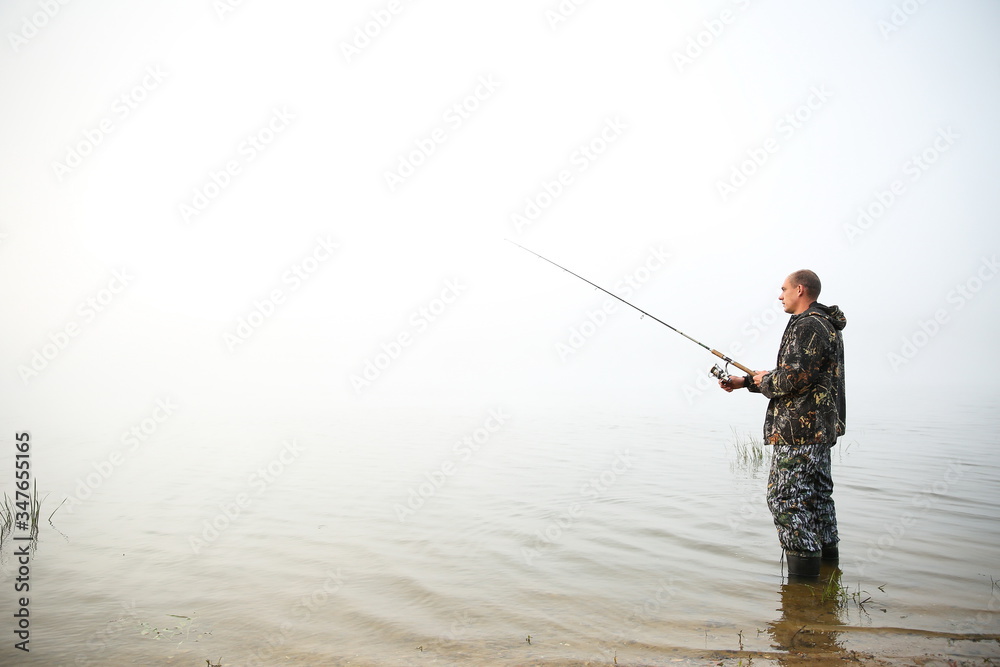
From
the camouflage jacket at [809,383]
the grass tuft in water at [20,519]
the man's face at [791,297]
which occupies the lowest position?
the grass tuft in water at [20,519]

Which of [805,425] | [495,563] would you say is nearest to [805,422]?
[805,425]

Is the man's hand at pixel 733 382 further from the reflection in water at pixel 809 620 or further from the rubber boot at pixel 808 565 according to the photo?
the reflection in water at pixel 809 620

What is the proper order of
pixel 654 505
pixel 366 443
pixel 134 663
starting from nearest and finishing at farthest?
pixel 134 663 < pixel 654 505 < pixel 366 443

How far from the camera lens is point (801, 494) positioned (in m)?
4.61

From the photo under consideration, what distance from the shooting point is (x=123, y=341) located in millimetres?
82375

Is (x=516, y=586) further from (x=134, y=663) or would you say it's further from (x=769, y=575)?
(x=134, y=663)

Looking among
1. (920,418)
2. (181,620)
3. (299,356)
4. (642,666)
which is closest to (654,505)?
(642,666)

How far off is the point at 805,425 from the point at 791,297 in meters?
0.92

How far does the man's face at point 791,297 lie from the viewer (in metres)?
4.86

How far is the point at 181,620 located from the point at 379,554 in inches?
75.0

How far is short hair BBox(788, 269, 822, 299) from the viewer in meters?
4.82

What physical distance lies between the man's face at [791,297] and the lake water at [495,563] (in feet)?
6.20

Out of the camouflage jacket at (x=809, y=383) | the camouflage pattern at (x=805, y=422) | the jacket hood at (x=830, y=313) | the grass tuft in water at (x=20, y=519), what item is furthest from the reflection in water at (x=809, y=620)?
the grass tuft in water at (x=20, y=519)

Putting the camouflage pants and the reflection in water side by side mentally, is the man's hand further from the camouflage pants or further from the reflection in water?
the reflection in water
